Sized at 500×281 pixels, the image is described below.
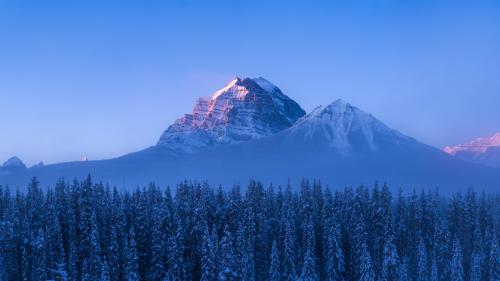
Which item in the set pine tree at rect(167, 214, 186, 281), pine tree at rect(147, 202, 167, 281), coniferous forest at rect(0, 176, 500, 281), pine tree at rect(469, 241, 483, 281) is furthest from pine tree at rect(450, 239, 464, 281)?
pine tree at rect(147, 202, 167, 281)

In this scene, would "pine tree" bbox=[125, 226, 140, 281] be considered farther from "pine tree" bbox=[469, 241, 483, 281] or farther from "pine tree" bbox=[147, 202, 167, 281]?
"pine tree" bbox=[469, 241, 483, 281]

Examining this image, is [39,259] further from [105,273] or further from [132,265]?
[132,265]

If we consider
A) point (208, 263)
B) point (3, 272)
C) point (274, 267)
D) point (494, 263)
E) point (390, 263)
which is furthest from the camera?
point (494, 263)

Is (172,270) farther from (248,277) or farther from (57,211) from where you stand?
(57,211)

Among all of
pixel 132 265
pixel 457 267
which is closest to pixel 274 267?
pixel 132 265

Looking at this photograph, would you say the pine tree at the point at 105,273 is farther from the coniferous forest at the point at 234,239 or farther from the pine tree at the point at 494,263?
the pine tree at the point at 494,263

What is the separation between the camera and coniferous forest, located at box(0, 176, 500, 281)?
75625 mm

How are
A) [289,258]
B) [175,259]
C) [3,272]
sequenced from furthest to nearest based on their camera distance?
[289,258]
[175,259]
[3,272]

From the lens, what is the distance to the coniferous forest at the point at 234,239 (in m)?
75.6

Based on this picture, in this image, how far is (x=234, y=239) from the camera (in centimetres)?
9075

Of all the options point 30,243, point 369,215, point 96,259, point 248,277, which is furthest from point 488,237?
point 30,243

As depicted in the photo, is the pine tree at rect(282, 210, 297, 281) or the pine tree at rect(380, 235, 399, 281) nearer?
the pine tree at rect(380, 235, 399, 281)

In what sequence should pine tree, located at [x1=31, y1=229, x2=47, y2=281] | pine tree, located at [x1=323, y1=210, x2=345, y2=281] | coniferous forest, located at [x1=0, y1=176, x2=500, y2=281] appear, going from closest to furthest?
pine tree, located at [x1=31, y1=229, x2=47, y2=281]
coniferous forest, located at [x1=0, y1=176, x2=500, y2=281]
pine tree, located at [x1=323, y1=210, x2=345, y2=281]

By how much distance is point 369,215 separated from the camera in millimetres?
107062
